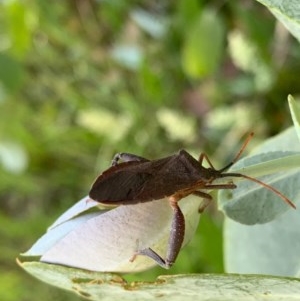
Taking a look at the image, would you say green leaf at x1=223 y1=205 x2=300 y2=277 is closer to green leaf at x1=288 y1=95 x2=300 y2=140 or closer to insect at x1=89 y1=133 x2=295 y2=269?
insect at x1=89 y1=133 x2=295 y2=269

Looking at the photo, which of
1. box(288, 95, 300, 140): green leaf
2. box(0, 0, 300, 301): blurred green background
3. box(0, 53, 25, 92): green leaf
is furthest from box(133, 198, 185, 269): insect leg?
box(0, 53, 25, 92): green leaf

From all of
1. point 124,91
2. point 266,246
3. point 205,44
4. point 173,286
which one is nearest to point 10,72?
point 124,91

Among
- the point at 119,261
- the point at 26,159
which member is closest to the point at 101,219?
the point at 119,261

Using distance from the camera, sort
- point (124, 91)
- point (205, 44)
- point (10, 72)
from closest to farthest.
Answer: point (205, 44), point (10, 72), point (124, 91)

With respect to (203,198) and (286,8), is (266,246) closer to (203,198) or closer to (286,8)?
(203,198)

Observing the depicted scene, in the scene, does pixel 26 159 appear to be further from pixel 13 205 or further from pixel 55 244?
pixel 55 244

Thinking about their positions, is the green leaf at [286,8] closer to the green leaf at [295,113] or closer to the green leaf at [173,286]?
the green leaf at [295,113]
